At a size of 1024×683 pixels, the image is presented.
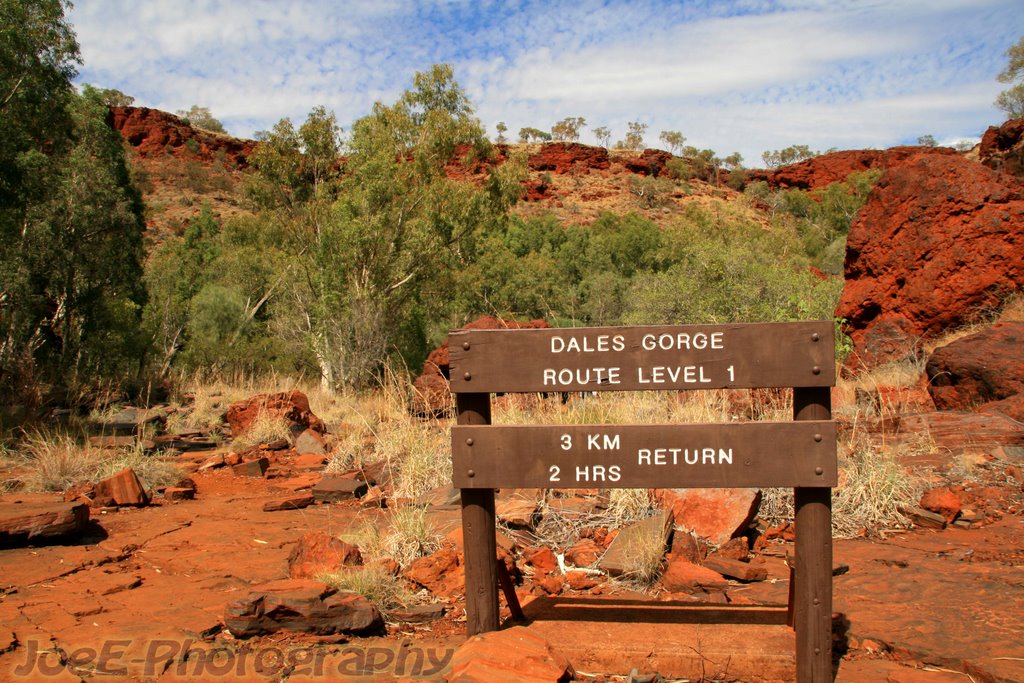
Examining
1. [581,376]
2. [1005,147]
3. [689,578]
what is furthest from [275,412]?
[1005,147]

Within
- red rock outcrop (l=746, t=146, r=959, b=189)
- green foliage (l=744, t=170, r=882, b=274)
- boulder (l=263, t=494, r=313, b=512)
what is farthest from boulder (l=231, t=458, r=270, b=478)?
red rock outcrop (l=746, t=146, r=959, b=189)

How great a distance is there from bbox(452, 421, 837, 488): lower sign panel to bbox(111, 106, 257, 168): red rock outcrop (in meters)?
61.2

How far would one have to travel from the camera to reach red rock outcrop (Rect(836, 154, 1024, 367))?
12430 mm

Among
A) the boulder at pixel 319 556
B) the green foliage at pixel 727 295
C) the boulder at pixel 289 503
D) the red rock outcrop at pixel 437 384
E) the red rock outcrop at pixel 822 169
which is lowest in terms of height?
the boulder at pixel 289 503

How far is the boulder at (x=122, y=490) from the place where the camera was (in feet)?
23.9

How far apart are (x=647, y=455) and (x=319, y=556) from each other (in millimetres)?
2645

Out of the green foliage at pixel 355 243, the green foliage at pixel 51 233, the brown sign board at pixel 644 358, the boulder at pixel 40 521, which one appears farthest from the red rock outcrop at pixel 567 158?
the brown sign board at pixel 644 358

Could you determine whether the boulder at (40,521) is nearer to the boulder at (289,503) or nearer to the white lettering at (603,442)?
the boulder at (289,503)

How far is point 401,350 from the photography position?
17.5 m

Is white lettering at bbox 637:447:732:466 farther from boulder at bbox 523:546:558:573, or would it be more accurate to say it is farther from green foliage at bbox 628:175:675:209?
green foliage at bbox 628:175:675:209

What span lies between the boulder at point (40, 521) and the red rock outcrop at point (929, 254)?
11.1m

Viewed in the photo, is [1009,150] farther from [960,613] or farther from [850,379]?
[960,613]

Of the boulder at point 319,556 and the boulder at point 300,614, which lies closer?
the boulder at point 300,614

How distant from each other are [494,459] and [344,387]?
12.8 metres
